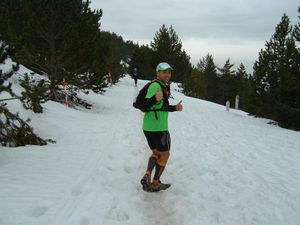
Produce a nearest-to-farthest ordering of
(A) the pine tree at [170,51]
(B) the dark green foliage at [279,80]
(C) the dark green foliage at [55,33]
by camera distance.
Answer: (C) the dark green foliage at [55,33] < (B) the dark green foliage at [279,80] < (A) the pine tree at [170,51]

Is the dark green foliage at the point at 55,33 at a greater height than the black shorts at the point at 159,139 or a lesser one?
greater

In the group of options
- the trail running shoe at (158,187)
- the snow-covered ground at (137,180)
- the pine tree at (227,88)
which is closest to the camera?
the snow-covered ground at (137,180)

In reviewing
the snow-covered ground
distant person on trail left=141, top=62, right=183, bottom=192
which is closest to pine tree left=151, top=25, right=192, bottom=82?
the snow-covered ground

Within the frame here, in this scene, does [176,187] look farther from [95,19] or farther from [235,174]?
[95,19]

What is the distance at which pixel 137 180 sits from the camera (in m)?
6.20

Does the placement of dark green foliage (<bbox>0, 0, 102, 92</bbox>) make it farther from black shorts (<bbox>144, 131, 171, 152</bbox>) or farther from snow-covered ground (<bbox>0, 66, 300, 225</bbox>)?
black shorts (<bbox>144, 131, 171, 152</bbox>)

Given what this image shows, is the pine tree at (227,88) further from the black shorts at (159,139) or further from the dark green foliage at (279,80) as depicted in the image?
the black shorts at (159,139)

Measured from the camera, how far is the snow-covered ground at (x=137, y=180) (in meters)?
4.68

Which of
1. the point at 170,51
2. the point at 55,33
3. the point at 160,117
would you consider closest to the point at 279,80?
the point at 55,33

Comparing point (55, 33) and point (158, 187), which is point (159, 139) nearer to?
point (158, 187)

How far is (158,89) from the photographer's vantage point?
5.23 meters

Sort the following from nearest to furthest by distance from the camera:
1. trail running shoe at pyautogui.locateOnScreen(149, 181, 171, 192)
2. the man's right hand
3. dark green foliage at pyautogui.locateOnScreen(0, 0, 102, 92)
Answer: the man's right hand, trail running shoe at pyautogui.locateOnScreen(149, 181, 171, 192), dark green foliage at pyautogui.locateOnScreen(0, 0, 102, 92)

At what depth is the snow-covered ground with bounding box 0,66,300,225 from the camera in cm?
468

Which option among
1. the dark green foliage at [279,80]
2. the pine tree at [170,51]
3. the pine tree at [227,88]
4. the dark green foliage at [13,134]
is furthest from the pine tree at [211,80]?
the dark green foliage at [13,134]
